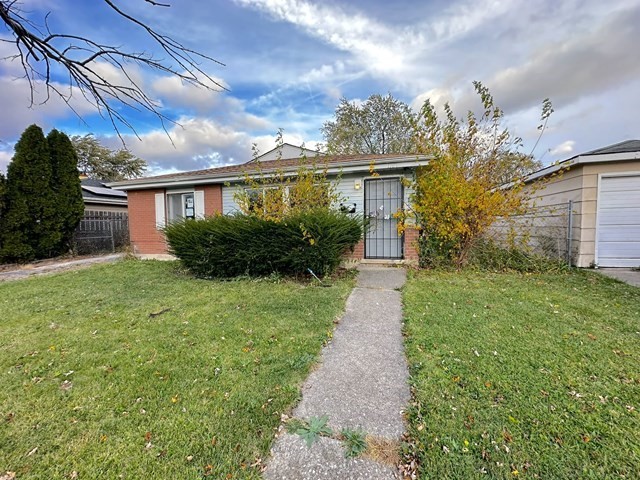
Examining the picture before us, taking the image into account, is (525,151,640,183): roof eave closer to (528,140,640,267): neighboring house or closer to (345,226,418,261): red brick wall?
(528,140,640,267): neighboring house

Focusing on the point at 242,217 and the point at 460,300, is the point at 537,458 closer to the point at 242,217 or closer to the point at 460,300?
the point at 460,300

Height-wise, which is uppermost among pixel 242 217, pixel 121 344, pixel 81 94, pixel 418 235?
pixel 81 94

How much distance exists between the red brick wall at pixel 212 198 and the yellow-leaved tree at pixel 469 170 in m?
5.93

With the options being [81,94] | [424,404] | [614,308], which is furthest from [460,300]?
[81,94]

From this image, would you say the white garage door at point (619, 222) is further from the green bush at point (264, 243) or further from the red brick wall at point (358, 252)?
the green bush at point (264, 243)

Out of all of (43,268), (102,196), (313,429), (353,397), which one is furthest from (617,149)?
(102,196)

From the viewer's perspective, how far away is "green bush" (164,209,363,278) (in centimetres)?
543

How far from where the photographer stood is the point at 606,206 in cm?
638

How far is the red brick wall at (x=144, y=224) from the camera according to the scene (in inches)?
380

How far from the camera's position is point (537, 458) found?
158 cm

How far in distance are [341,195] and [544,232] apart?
550 centimetres

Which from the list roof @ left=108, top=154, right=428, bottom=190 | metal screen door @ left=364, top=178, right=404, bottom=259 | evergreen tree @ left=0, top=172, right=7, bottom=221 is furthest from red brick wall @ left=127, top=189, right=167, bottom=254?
metal screen door @ left=364, top=178, right=404, bottom=259

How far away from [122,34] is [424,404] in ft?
13.2

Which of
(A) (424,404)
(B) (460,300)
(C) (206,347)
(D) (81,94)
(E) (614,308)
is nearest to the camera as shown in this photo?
(A) (424,404)
